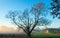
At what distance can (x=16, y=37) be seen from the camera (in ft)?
139

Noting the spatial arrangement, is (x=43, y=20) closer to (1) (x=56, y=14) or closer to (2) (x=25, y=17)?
(2) (x=25, y=17)

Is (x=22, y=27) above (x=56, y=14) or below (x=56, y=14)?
below

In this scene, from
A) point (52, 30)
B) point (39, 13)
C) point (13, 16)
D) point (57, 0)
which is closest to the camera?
point (57, 0)

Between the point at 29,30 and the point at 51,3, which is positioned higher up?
the point at 51,3

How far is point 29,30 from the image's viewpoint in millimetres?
52625

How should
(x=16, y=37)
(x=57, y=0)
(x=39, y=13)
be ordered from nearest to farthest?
(x=57, y=0)
(x=16, y=37)
(x=39, y=13)

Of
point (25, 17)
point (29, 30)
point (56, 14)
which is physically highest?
point (56, 14)

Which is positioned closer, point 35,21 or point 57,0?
point 57,0

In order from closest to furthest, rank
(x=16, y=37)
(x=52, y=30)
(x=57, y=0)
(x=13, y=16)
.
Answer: (x=57, y=0)
(x=16, y=37)
(x=13, y=16)
(x=52, y=30)

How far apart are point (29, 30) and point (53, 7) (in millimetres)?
23012

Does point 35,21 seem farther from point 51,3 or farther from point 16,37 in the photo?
point 51,3

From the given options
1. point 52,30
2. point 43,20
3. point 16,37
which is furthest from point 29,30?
point 52,30

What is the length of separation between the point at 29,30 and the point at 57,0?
23.6 meters

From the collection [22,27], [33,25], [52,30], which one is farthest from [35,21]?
[52,30]
